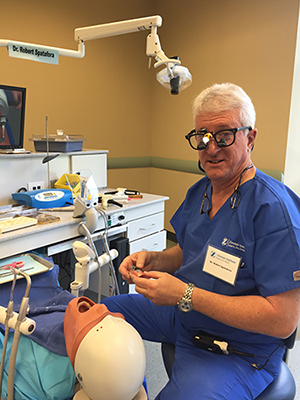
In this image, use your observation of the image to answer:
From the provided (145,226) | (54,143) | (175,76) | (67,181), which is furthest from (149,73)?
(175,76)

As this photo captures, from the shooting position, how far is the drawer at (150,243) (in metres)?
2.21

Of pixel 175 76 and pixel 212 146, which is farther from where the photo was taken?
pixel 175 76

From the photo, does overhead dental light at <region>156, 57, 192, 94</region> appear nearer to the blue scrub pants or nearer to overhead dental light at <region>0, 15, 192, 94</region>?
overhead dental light at <region>0, 15, 192, 94</region>

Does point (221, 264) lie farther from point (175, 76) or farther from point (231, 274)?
point (175, 76)

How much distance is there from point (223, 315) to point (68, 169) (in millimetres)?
1788

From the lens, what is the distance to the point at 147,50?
5.79 feet

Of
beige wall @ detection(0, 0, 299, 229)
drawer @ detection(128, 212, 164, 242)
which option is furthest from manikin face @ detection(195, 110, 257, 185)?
beige wall @ detection(0, 0, 299, 229)

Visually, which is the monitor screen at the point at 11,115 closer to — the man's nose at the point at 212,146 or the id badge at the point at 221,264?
the man's nose at the point at 212,146

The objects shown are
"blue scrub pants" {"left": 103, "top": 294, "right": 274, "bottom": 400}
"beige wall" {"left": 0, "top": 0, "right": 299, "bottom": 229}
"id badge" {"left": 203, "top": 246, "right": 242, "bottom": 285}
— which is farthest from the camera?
"beige wall" {"left": 0, "top": 0, "right": 299, "bottom": 229}

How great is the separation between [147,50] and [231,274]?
1.31 meters

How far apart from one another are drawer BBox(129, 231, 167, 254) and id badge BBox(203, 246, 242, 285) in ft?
3.66

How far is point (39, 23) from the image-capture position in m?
2.94

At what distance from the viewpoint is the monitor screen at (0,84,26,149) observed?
1.95 meters

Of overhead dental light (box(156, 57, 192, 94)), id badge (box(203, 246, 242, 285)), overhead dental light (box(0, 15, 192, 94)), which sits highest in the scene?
overhead dental light (box(0, 15, 192, 94))
